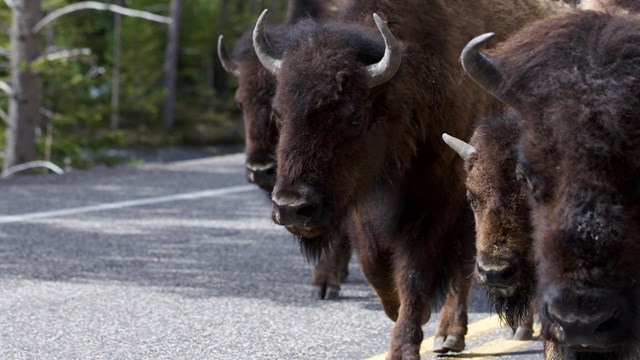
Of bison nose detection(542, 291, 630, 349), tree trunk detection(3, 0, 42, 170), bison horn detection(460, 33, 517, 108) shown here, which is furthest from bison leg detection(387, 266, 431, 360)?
tree trunk detection(3, 0, 42, 170)

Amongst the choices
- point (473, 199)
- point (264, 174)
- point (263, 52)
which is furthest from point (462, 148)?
point (264, 174)

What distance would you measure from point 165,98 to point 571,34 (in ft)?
114

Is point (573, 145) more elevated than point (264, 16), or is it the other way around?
point (573, 145)

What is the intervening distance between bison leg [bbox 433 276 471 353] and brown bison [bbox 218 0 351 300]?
1159 mm

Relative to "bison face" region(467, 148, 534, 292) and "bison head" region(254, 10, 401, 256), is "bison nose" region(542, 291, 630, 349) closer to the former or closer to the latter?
"bison face" region(467, 148, 534, 292)

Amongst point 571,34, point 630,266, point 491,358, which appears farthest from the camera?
point 491,358

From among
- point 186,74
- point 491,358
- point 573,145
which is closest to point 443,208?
point 491,358

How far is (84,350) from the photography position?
249 inches

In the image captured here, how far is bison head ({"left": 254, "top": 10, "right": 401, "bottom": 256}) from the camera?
19.6ft

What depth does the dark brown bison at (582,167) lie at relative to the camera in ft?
13.1

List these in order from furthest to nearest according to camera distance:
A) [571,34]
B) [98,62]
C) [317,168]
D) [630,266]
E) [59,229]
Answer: [98,62], [59,229], [317,168], [571,34], [630,266]

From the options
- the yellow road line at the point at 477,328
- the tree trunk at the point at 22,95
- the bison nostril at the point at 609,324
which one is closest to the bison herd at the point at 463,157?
the bison nostril at the point at 609,324

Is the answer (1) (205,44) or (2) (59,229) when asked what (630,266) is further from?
(1) (205,44)

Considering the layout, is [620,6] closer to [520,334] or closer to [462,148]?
[462,148]
